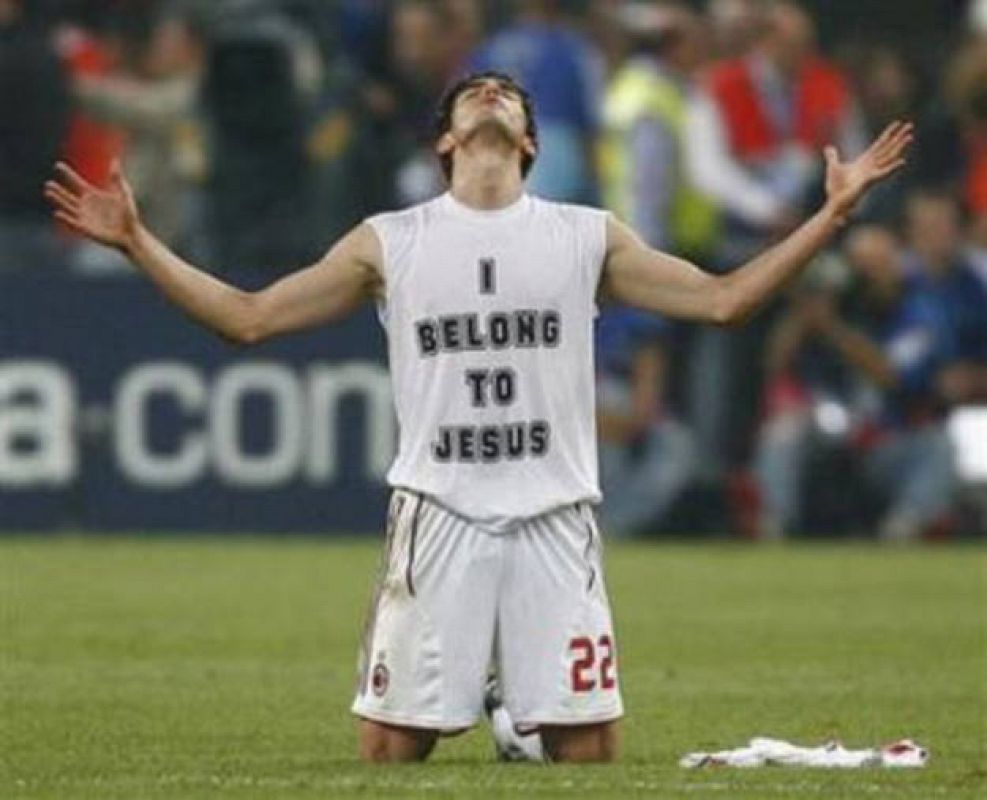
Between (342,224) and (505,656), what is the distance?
12562 millimetres

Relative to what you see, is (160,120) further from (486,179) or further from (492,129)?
(492,129)

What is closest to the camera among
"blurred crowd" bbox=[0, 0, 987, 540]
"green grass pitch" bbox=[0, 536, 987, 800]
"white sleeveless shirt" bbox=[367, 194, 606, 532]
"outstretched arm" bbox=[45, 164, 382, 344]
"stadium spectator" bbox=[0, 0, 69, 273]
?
"green grass pitch" bbox=[0, 536, 987, 800]

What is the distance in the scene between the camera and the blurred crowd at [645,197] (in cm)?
2372

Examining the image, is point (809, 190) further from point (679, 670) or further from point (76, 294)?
point (679, 670)

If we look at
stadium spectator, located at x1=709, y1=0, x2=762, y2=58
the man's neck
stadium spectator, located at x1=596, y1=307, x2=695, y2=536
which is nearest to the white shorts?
the man's neck

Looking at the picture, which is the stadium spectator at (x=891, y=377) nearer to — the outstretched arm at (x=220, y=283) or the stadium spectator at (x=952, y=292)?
the stadium spectator at (x=952, y=292)

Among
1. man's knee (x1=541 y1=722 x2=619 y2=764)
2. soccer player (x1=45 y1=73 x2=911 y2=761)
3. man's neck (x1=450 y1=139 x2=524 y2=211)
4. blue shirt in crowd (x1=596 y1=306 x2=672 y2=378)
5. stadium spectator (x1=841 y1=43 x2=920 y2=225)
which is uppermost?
stadium spectator (x1=841 y1=43 x2=920 y2=225)

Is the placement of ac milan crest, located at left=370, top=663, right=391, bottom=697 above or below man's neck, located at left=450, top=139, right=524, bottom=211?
below

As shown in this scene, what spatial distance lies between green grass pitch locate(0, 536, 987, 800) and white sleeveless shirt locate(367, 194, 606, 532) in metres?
0.77

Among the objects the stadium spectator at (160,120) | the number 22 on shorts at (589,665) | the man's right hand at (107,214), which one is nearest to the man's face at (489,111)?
the man's right hand at (107,214)

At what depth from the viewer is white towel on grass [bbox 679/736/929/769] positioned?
452 inches

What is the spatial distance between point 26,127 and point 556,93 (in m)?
2.87

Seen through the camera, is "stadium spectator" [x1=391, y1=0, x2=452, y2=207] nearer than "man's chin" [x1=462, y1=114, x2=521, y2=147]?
No

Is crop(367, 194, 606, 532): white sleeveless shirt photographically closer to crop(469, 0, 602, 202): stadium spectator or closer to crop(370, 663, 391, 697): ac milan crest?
crop(370, 663, 391, 697): ac milan crest
